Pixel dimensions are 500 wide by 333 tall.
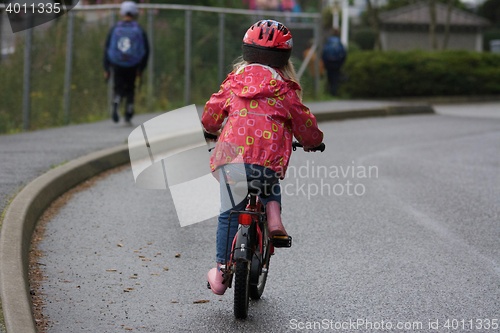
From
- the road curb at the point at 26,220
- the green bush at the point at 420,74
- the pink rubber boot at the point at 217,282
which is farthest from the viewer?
the green bush at the point at 420,74

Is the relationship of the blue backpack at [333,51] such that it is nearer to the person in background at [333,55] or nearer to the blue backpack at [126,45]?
the person in background at [333,55]

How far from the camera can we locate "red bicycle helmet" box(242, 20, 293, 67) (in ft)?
19.7

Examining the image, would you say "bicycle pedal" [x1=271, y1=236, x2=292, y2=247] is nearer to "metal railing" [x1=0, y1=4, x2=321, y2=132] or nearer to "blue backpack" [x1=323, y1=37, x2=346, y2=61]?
"metal railing" [x1=0, y1=4, x2=321, y2=132]

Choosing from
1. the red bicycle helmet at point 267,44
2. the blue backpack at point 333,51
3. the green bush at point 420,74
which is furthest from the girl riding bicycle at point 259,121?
the green bush at point 420,74

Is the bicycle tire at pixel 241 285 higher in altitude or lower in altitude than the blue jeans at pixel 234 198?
lower

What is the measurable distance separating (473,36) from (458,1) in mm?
16086

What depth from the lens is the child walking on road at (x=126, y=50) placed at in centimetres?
1538

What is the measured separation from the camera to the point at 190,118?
1769 centimetres

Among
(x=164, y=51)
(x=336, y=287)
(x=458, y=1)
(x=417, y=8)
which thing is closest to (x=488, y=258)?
(x=336, y=287)

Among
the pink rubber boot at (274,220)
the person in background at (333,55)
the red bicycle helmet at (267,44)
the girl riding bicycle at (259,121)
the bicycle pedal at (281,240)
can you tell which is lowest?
the person in background at (333,55)

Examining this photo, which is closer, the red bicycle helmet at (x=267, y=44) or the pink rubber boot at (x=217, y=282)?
the red bicycle helmet at (x=267, y=44)

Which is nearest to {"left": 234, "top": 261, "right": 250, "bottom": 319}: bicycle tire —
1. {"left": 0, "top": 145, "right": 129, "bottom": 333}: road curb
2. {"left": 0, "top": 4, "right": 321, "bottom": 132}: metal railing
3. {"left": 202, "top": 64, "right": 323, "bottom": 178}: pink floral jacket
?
{"left": 202, "top": 64, "right": 323, "bottom": 178}: pink floral jacket

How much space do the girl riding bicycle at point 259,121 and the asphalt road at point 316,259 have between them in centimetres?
55

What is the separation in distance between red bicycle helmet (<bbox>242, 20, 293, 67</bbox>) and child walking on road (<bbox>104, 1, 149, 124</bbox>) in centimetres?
951
